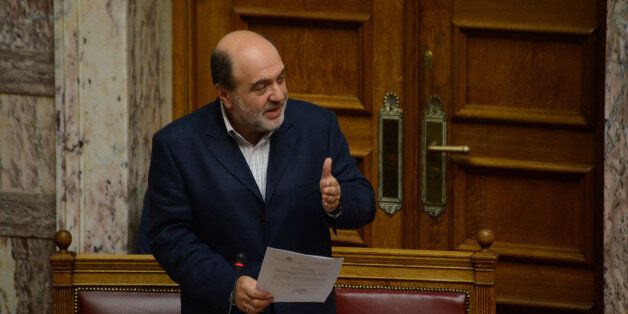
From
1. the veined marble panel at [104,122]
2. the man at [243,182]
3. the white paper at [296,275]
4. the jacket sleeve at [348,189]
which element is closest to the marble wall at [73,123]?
the veined marble panel at [104,122]

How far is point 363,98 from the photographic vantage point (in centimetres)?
530

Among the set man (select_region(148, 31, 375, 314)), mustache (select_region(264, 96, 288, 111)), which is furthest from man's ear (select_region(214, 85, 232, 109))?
mustache (select_region(264, 96, 288, 111))

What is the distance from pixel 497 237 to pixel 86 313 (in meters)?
1.66

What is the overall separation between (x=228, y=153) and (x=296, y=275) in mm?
470

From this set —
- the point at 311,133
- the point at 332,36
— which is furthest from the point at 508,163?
the point at 311,133

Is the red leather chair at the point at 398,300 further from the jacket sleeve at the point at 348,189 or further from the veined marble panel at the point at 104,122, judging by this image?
the veined marble panel at the point at 104,122

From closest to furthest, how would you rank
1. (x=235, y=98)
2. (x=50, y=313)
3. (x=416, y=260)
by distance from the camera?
1. (x=235, y=98)
2. (x=416, y=260)
3. (x=50, y=313)

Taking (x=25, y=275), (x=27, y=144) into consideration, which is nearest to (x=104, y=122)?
(x=27, y=144)

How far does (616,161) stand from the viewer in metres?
4.82

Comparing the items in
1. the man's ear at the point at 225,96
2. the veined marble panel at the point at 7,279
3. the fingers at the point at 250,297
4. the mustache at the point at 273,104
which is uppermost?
the man's ear at the point at 225,96

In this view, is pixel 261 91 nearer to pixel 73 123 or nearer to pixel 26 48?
pixel 73 123

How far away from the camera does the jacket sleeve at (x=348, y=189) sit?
3682mm

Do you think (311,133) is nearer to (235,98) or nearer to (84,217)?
(235,98)

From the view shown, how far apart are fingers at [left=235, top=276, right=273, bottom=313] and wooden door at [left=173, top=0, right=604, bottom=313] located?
69.8 inches
